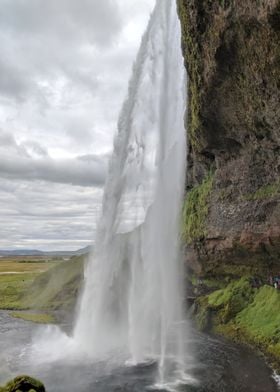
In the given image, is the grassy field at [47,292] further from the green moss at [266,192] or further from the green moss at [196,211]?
the green moss at [266,192]

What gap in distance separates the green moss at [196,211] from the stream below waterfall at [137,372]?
9.12 metres

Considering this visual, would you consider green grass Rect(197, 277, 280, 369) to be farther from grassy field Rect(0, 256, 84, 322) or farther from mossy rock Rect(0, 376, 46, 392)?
grassy field Rect(0, 256, 84, 322)

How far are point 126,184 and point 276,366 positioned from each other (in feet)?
56.6

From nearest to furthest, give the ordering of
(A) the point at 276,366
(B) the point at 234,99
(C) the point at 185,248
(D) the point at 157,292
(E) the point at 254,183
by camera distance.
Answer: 1. (A) the point at 276,366
2. (B) the point at 234,99
3. (E) the point at 254,183
4. (D) the point at 157,292
5. (C) the point at 185,248

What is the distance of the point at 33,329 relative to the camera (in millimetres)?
38844

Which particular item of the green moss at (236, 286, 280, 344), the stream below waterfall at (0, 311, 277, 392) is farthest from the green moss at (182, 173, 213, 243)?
the stream below waterfall at (0, 311, 277, 392)

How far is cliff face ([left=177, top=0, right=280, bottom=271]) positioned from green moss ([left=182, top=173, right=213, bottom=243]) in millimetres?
83

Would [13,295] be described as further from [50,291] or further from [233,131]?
[233,131]

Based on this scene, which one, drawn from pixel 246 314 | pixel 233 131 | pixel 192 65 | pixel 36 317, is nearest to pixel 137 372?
pixel 246 314

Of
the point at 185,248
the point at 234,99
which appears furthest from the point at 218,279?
the point at 234,99

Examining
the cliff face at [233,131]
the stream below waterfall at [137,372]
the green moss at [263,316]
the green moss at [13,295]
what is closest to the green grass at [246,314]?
the green moss at [263,316]

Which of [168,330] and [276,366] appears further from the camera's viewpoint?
[168,330]

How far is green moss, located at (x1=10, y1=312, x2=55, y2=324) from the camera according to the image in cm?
4361

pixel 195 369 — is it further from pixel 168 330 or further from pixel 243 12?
pixel 243 12
